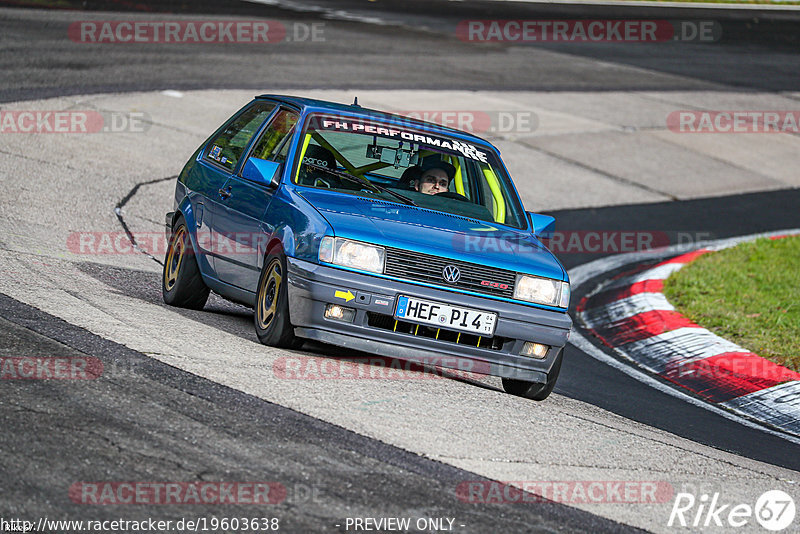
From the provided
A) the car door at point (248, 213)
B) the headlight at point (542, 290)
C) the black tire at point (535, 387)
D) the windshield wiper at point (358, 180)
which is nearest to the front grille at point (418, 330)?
the headlight at point (542, 290)

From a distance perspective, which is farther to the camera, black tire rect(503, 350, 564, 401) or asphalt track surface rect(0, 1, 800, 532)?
black tire rect(503, 350, 564, 401)

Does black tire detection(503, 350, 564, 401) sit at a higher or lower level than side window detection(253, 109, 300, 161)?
lower

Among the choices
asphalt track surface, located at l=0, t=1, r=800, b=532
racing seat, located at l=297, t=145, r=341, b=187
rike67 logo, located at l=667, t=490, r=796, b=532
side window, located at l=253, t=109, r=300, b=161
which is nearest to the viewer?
asphalt track surface, located at l=0, t=1, r=800, b=532

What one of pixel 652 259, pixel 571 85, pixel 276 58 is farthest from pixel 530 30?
pixel 652 259

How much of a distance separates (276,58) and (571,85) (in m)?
5.72

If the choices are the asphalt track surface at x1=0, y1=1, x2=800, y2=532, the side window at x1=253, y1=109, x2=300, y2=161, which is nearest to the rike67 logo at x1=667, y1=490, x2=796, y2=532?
the asphalt track surface at x1=0, y1=1, x2=800, y2=532

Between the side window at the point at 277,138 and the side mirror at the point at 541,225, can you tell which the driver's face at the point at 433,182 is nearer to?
the side mirror at the point at 541,225

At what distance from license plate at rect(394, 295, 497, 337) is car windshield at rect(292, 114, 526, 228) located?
104 centimetres

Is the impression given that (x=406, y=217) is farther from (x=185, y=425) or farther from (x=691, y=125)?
(x=691, y=125)

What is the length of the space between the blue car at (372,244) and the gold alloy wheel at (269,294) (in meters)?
0.01

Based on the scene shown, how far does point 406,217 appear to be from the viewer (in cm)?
688

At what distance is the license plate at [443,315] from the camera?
6.38 metres

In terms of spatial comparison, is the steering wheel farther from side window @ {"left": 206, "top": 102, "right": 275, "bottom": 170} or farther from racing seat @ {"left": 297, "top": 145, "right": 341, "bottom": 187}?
side window @ {"left": 206, "top": 102, "right": 275, "bottom": 170}

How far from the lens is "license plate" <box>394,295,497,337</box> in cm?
638
